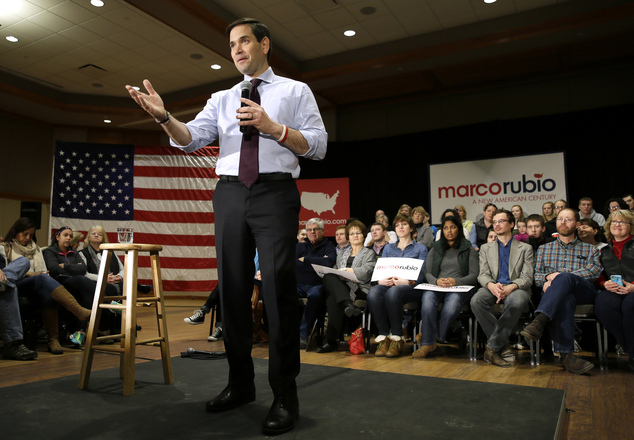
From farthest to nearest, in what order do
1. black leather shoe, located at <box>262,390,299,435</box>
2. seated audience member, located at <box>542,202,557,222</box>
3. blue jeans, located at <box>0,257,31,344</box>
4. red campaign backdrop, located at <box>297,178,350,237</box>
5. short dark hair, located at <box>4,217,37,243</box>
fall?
red campaign backdrop, located at <box>297,178,350,237</box>, seated audience member, located at <box>542,202,557,222</box>, short dark hair, located at <box>4,217,37,243</box>, blue jeans, located at <box>0,257,31,344</box>, black leather shoe, located at <box>262,390,299,435</box>

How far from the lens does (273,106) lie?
63.9 inches

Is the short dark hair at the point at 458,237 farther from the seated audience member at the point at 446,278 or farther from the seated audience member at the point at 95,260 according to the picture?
the seated audience member at the point at 95,260

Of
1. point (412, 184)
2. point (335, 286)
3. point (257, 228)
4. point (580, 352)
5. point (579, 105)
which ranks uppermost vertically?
point (579, 105)

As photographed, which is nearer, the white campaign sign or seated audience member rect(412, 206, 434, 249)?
seated audience member rect(412, 206, 434, 249)

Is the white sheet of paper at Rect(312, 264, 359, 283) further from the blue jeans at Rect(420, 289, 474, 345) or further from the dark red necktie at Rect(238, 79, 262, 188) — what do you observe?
the dark red necktie at Rect(238, 79, 262, 188)

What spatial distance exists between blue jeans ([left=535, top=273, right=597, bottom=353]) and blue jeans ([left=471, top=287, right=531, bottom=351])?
164 millimetres

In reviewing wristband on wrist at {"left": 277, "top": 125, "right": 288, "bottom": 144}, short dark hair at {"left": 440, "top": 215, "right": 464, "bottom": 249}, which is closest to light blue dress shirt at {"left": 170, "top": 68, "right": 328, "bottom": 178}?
wristband on wrist at {"left": 277, "top": 125, "right": 288, "bottom": 144}

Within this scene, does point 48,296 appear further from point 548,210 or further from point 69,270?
point 548,210

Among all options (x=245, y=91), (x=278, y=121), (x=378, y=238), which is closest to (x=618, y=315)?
(x=378, y=238)

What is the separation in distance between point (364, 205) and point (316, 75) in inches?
93.6

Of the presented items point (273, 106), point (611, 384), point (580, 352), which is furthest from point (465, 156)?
point (273, 106)

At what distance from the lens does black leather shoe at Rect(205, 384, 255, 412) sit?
1.60m

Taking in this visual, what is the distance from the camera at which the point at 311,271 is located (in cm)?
399

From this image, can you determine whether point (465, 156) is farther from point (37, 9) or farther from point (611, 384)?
point (37, 9)
